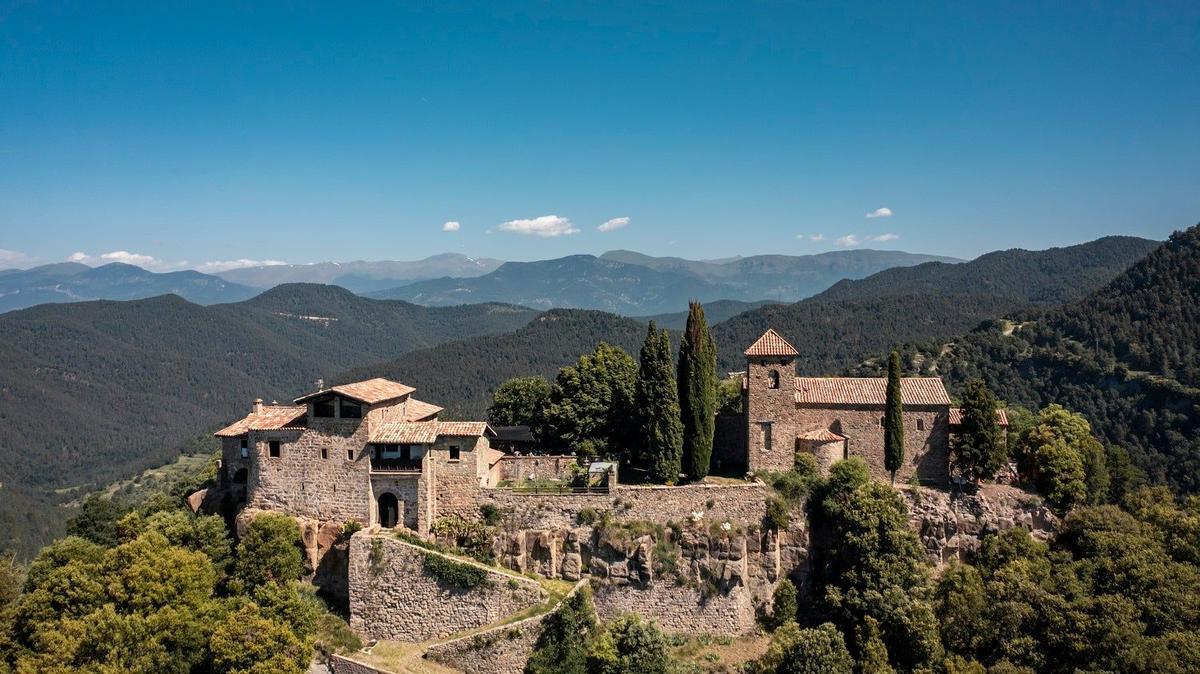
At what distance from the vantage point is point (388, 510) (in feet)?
120

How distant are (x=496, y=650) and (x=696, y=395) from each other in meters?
16.4

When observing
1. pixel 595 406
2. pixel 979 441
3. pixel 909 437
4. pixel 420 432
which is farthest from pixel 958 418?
pixel 420 432

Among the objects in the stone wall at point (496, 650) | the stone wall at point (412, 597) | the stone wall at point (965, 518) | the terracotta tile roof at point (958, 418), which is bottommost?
the stone wall at point (496, 650)

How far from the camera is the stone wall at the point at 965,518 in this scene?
37.1 meters

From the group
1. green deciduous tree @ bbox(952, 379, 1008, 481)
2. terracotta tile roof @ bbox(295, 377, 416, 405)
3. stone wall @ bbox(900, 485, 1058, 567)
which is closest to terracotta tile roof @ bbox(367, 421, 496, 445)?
terracotta tile roof @ bbox(295, 377, 416, 405)

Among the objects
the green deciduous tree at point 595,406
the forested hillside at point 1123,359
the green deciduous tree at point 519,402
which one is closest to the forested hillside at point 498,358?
the green deciduous tree at point 519,402

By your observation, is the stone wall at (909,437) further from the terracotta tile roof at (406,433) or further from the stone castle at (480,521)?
the terracotta tile roof at (406,433)

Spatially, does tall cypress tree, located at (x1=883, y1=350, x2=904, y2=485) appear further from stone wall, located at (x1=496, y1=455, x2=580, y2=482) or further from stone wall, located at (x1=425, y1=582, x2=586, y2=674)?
stone wall, located at (x1=425, y1=582, x2=586, y2=674)

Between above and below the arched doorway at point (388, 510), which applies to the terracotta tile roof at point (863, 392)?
above

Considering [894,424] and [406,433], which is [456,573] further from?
[894,424]

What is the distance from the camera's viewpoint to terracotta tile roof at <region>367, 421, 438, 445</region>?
3556 cm

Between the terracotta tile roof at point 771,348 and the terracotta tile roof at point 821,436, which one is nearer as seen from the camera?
the terracotta tile roof at point 821,436

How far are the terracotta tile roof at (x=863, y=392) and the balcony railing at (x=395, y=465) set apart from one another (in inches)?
823

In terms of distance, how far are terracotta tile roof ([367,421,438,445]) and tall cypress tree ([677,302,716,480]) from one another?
43.9 ft
